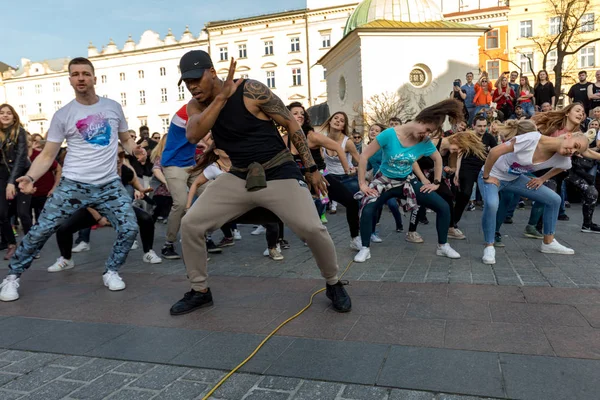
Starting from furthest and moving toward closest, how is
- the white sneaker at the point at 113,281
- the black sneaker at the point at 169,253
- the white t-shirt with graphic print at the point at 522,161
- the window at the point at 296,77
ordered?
1. the window at the point at 296,77
2. the black sneaker at the point at 169,253
3. the white t-shirt with graphic print at the point at 522,161
4. the white sneaker at the point at 113,281

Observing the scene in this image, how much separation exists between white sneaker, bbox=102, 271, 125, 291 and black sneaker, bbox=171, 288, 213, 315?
112 cm

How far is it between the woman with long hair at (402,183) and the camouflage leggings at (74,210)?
2.63 m

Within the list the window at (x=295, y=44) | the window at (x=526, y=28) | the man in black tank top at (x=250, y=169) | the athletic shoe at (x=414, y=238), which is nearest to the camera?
the man in black tank top at (x=250, y=169)

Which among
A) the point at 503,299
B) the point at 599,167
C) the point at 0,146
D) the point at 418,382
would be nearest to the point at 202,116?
the point at 418,382

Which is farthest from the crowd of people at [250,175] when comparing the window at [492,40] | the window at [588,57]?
the window at [492,40]

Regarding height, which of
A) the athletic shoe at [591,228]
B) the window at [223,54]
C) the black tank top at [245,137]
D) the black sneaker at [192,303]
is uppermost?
the window at [223,54]

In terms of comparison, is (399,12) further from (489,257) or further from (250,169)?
(250,169)

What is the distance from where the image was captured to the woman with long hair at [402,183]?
5.90m

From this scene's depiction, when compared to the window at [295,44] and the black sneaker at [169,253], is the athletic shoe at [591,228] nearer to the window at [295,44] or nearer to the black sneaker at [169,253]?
the black sneaker at [169,253]

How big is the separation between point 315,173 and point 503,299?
1.90 meters

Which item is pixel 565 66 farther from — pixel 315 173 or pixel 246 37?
pixel 315 173

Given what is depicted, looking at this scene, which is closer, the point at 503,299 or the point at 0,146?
the point at 503,299

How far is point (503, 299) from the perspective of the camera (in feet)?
13.5

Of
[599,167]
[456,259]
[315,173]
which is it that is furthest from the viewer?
[599,167]
